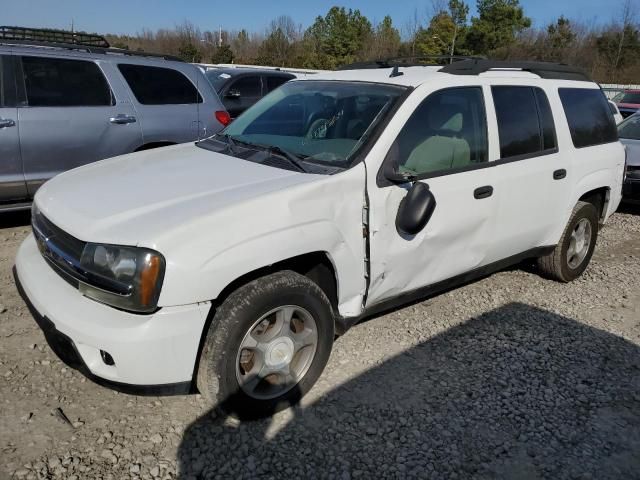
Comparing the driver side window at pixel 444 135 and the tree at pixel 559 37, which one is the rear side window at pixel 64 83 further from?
the tree at pixel 559 37

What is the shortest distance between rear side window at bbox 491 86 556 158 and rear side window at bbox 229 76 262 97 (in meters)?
7.20

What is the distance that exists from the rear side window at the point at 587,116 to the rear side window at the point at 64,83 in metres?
4.54

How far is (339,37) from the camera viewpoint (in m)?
44.4

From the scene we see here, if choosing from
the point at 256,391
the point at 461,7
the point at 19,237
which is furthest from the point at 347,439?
the point at 461,7

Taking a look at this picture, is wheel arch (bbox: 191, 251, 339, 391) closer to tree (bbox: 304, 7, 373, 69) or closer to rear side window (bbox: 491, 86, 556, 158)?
rear side window (bbox: 491, 86, 556, 158)

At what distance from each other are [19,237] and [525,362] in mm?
4800

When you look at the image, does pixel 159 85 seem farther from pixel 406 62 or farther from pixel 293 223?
pixel 293 223

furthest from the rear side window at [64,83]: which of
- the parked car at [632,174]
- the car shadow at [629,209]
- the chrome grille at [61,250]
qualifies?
the car shadow at [629,209]

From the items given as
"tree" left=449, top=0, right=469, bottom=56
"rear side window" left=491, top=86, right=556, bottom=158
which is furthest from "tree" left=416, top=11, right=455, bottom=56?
"rear side window" left=491, top=86, right=556, bottom=158

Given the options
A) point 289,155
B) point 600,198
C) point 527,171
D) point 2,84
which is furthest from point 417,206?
point 2,84

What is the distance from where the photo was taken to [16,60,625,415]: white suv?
7.88ft

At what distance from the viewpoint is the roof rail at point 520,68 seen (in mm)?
3701

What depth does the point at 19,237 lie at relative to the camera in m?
5.39

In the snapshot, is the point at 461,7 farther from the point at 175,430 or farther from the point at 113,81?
the point at 175,430
